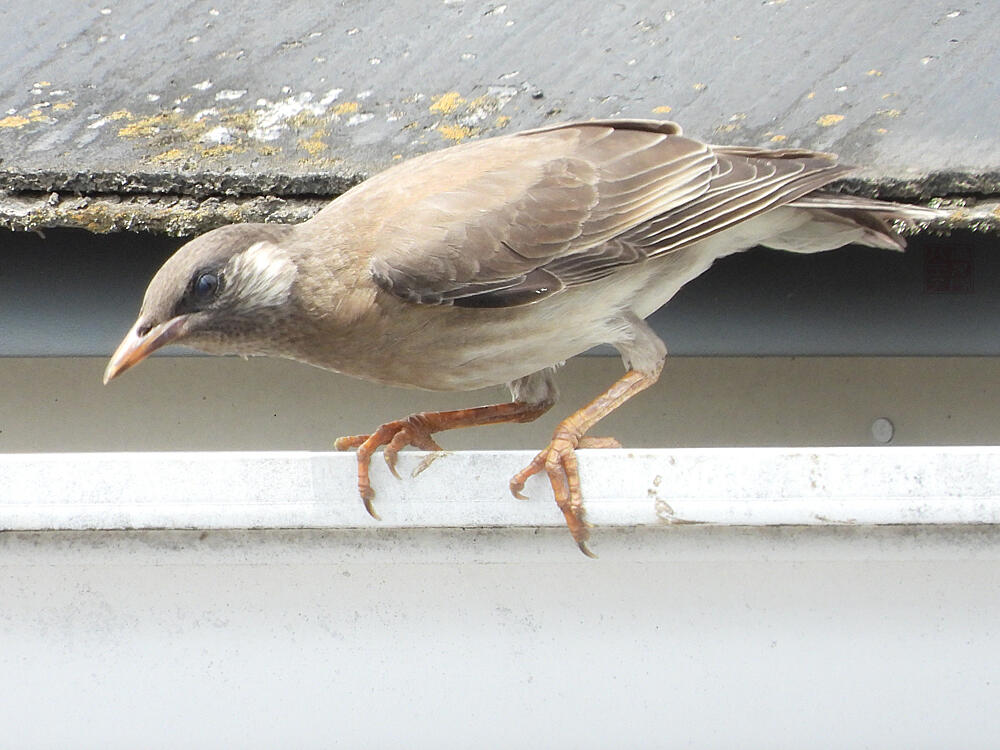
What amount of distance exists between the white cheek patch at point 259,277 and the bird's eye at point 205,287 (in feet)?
0.09

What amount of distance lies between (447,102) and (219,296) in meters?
1.06

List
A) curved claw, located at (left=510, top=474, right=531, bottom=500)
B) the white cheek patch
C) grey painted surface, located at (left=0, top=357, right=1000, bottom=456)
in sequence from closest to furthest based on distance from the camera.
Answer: curved claw, located at (left=510, top=474, right=531, bottom=500)
the white cheek patch
grey painted surface, located at (left=0, top=357, right=1000, bottom=456)

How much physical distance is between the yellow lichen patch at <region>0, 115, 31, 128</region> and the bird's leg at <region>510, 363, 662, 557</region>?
1758 mm

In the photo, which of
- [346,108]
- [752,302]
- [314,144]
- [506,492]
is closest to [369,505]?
[506,492]

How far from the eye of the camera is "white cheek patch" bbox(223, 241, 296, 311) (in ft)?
8.96

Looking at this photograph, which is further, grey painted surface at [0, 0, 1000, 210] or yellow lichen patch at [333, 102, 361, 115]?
yellow lichen patch at [333, 102, 361, 115]

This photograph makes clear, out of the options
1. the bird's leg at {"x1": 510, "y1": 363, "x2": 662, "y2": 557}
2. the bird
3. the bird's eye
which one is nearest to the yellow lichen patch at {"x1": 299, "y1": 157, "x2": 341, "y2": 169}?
the bird

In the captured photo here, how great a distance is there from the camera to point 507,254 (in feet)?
9.91

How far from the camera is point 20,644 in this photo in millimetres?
2051

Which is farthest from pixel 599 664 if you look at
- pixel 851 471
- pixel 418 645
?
pixel 851 471

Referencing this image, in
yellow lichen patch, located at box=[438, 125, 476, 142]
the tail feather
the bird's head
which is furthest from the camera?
yellow lichen patch, located at box=[438, 125, 476, 142]

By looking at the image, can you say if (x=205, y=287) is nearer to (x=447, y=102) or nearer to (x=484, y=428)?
(x=447, y=102)

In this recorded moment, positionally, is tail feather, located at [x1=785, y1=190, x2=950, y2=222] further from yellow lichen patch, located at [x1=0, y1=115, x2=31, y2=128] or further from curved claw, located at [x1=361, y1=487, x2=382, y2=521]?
yellow lichen patch, located at [x1=0, y1=115, x2=31, y2=128]

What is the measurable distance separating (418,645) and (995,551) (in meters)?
0.97
